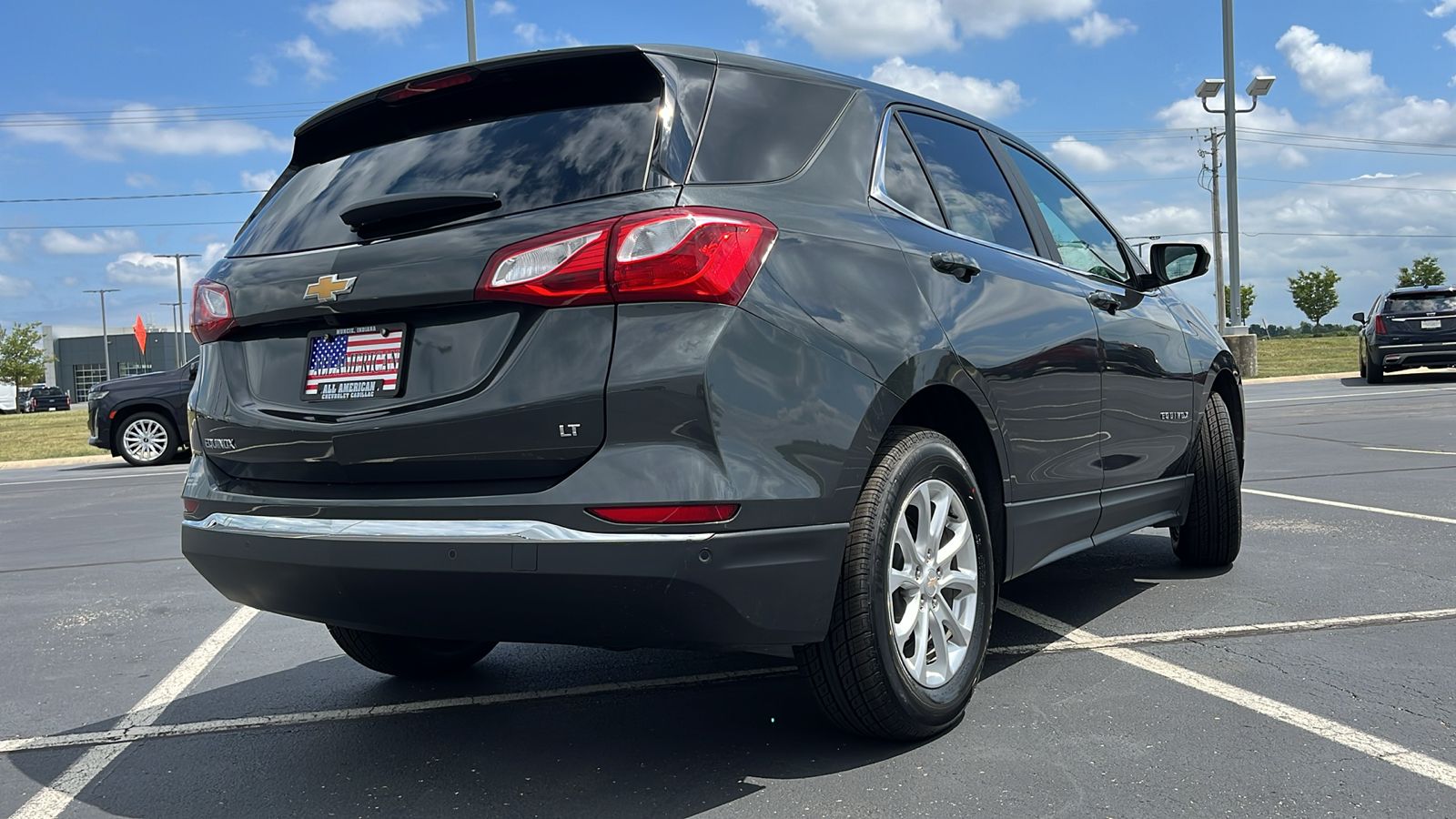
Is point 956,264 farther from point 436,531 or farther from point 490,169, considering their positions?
point 436,531

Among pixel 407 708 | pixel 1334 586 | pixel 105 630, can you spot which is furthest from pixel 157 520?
pixel 1334 586

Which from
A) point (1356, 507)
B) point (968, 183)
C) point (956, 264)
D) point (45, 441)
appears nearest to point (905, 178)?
point (956, 264)

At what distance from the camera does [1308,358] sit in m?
31.6

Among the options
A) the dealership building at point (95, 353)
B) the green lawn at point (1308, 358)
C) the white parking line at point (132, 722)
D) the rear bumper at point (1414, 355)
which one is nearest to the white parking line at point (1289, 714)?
the white parking line at point (132, 722)

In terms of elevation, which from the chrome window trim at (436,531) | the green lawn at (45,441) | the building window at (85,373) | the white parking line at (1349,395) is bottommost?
the green lawn at (45,441)

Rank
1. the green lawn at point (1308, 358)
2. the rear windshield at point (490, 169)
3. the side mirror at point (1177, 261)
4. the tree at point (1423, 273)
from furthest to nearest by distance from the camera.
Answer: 1. the tree at point (1423, 273)
2. the green lawn at point (1308, 358)
3. the side mirror at point (1177, 261)
4. the rear windshield at point (490, 169)

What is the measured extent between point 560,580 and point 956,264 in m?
1.53

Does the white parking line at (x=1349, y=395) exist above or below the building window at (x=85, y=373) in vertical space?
below

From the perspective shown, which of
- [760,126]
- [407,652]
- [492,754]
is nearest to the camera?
[760,126]

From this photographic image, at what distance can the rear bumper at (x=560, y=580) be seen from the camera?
2.50 m

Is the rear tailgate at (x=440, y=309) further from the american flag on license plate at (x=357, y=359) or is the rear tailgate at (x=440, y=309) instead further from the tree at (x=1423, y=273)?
the tree at (x=1423, y=273)

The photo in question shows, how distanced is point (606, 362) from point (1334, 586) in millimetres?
3612

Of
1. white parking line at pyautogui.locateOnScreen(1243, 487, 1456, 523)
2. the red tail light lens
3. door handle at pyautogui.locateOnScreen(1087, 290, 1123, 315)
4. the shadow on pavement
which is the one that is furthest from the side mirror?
the red tail light lens

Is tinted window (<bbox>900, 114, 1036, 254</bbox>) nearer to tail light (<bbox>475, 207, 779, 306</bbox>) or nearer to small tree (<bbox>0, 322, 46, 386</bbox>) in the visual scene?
tail light (<bbox>475, 207, 779, 306</bbox>)
